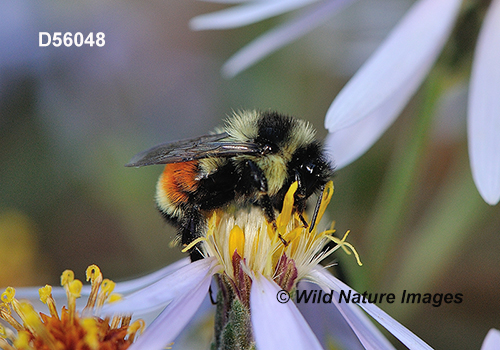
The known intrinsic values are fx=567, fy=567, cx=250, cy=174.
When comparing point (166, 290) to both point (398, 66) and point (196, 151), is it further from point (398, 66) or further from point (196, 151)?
point (398, 66)

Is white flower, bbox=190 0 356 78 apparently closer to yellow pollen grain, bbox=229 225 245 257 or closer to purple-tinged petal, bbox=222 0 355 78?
purple-tinged petal, bbox=222 0 355 78

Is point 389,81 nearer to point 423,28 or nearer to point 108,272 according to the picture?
point 423,28

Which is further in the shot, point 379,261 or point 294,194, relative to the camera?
point 379,261

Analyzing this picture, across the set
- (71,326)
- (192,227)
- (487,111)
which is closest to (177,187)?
(192,227)

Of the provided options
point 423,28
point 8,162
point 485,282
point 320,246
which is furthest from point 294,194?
point 8,162

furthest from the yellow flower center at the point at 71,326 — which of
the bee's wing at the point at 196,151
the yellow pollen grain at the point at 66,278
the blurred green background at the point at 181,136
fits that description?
the blurred green background at the point at 181,136

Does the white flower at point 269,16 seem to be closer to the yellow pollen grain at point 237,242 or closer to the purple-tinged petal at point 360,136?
the purple-tinged petal at point 360,136
